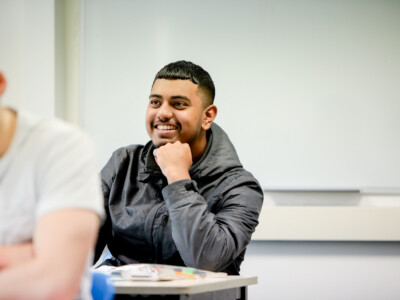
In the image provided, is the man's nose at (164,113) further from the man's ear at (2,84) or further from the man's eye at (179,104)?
the man's ear at (2,84)

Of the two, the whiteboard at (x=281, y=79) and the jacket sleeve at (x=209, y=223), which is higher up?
the whiteboard at (x=281, y=79)

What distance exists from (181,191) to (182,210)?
80 millimetres

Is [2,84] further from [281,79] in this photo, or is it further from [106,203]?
[281,79]

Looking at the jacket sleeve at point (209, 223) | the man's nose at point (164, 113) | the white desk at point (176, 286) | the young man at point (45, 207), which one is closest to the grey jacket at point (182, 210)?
the jacket sleeve at point (209, 223)

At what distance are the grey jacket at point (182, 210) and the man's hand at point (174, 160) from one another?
4cm

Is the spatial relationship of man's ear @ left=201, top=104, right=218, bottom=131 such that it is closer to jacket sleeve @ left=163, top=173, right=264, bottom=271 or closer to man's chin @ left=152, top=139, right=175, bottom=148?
man's chin @ left=152, top=139, right=175, bottom=148

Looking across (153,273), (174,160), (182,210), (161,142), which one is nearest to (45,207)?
(153,273)

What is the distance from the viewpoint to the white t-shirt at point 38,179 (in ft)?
3.71

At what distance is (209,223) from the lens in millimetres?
2326

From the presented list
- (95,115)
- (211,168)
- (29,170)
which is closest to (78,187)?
(29,170)

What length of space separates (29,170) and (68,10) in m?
3.30

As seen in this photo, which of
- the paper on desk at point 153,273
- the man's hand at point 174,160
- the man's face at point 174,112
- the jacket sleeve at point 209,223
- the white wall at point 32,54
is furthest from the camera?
the white wall at point 32,54

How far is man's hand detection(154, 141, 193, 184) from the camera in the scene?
244 cm

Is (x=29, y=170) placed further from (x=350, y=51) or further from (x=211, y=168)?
(x=350, y=51)
